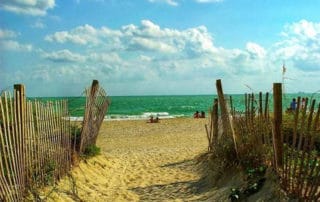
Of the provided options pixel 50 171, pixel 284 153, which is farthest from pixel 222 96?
pixel 50 171

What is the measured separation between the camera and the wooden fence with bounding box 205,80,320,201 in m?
5.92

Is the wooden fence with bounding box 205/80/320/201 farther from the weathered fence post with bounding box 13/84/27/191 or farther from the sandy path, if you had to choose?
the weathered fence post with bounding box 13/84/27/191

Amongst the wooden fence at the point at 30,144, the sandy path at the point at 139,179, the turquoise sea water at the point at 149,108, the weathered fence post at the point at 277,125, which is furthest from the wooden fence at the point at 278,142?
the wooden fence at the point at 30,144

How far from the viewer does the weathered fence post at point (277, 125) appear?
7.02 meters

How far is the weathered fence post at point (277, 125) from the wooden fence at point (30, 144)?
3.67m

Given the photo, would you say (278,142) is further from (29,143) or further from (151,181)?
(151,181)

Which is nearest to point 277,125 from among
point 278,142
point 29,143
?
point 278,142

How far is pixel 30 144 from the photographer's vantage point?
7.37 metres

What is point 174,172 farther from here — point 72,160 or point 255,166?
point 255,166

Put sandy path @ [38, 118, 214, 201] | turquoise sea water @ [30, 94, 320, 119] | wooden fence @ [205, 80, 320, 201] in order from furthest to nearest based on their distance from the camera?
turquoise sea water @ [30, 94, 320, 119] < sandy path @ [38, 118, 214, 201] < wooden fence @ [205, 80, 320, 201]

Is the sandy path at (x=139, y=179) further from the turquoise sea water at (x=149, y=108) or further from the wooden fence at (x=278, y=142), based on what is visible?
the turquoise sea water at (x=149, y=108)

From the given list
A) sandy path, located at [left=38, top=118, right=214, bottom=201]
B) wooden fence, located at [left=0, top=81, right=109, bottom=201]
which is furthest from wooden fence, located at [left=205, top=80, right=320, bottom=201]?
wooden fence, located at [left=0, top=81, right=109, bottom=201]

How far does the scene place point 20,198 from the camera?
6.84 metres

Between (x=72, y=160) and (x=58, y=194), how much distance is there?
2191 mm
